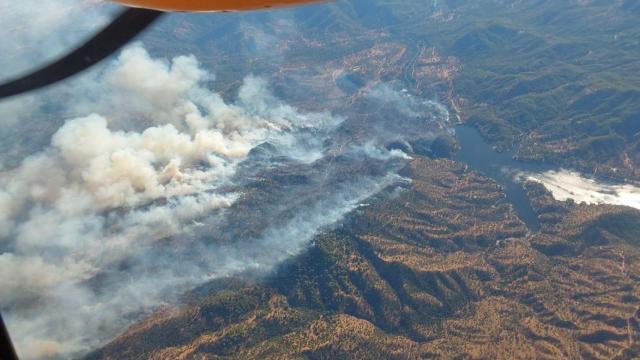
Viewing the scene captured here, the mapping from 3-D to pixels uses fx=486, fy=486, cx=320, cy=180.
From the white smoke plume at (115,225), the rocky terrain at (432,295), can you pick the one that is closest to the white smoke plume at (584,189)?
the rocky terrain at (432,295)

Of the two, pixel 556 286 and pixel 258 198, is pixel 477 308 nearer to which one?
pixel 556 286

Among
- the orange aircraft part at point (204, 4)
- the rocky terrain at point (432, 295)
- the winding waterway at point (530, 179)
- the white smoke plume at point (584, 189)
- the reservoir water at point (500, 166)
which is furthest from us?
the reservoir water at point (500, 166)

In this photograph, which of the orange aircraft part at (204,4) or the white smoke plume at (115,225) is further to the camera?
the white smoke plume at (115,225)

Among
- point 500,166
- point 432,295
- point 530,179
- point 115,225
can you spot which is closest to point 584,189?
point 530,179

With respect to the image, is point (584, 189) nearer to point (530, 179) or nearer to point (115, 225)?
point (530, 179)

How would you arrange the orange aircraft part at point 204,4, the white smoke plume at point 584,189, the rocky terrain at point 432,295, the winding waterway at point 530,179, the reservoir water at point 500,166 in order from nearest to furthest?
the orange aircraft part at point 204,4, the rocky terrain at point 432,295, the white smoke plume at point 584,189, the winding waterway at point 530,179, the reservoir water at point 500,166

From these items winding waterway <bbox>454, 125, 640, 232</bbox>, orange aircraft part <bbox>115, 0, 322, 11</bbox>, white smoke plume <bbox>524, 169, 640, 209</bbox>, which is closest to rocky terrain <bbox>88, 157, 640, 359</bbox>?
winding waterway <bbox>454, 125, 640, 232</bbox>

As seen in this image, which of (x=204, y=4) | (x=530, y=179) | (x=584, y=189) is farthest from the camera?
(x=530, y=179)

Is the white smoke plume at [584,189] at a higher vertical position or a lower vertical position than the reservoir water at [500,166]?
higher

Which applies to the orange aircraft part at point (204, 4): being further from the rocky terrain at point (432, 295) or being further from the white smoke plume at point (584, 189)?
the white smoke plume at point (584, 189)

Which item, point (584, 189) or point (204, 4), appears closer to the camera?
point (204, 4)

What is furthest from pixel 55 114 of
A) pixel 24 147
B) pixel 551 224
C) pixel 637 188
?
pixel 637 188
